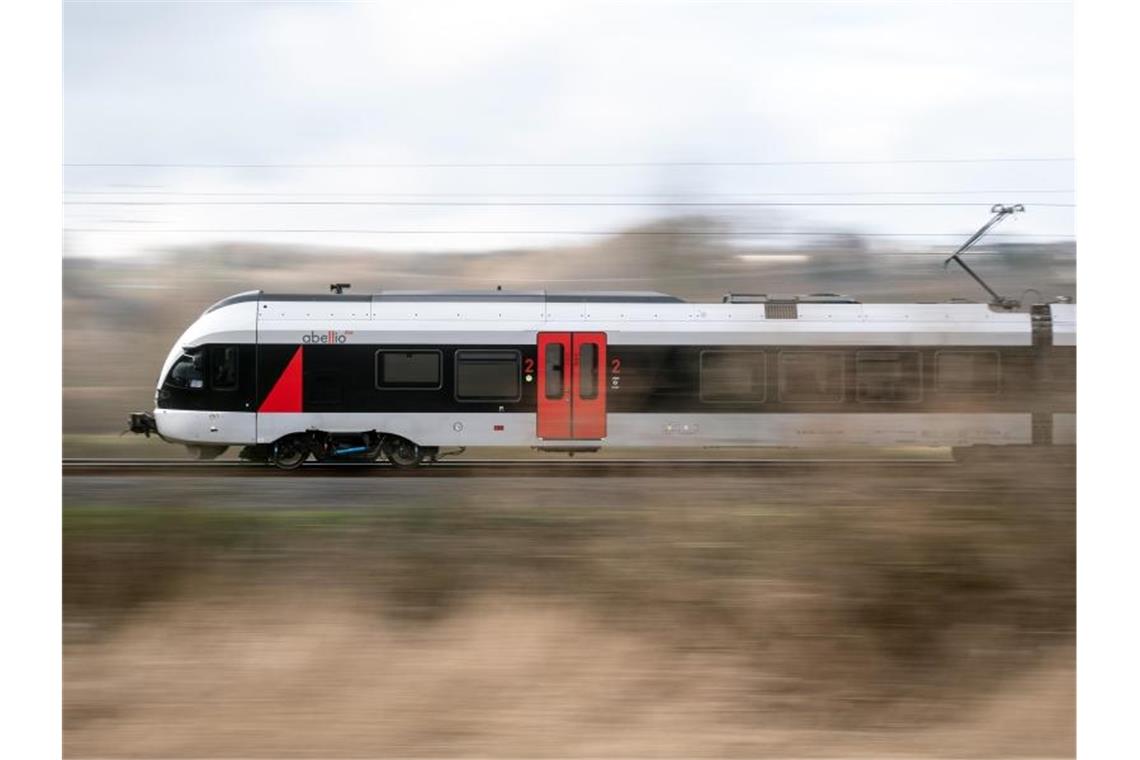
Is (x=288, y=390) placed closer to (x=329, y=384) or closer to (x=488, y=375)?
(x=329, y=384)

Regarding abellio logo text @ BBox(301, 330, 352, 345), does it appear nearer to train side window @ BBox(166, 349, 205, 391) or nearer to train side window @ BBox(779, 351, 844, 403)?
train side window @ BBox(166, 349, 205, 391)

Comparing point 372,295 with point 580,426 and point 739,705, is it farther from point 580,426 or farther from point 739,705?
point 739,705

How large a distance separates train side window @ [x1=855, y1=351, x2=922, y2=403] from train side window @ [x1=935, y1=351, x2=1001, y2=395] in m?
0.22

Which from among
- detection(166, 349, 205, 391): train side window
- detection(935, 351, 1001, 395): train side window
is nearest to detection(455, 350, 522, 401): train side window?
detection(166, 349, 205, 391): train side window

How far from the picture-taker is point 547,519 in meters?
6.37

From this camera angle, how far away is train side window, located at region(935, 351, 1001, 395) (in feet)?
22.7

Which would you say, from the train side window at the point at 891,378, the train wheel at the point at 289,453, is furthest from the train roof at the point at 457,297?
the train side window at the point at 891,378

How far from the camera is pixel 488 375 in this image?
1417cm

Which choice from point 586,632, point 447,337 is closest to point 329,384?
point 447,337

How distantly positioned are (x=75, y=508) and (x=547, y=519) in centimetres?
304

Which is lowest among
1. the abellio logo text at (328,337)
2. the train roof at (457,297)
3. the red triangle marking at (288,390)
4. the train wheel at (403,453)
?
the train wheel at (403,453)

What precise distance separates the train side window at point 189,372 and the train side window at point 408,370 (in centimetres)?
251

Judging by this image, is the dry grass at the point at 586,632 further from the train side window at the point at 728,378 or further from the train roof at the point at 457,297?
the train roof at the point at 457,297

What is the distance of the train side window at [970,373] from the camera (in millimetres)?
6906
